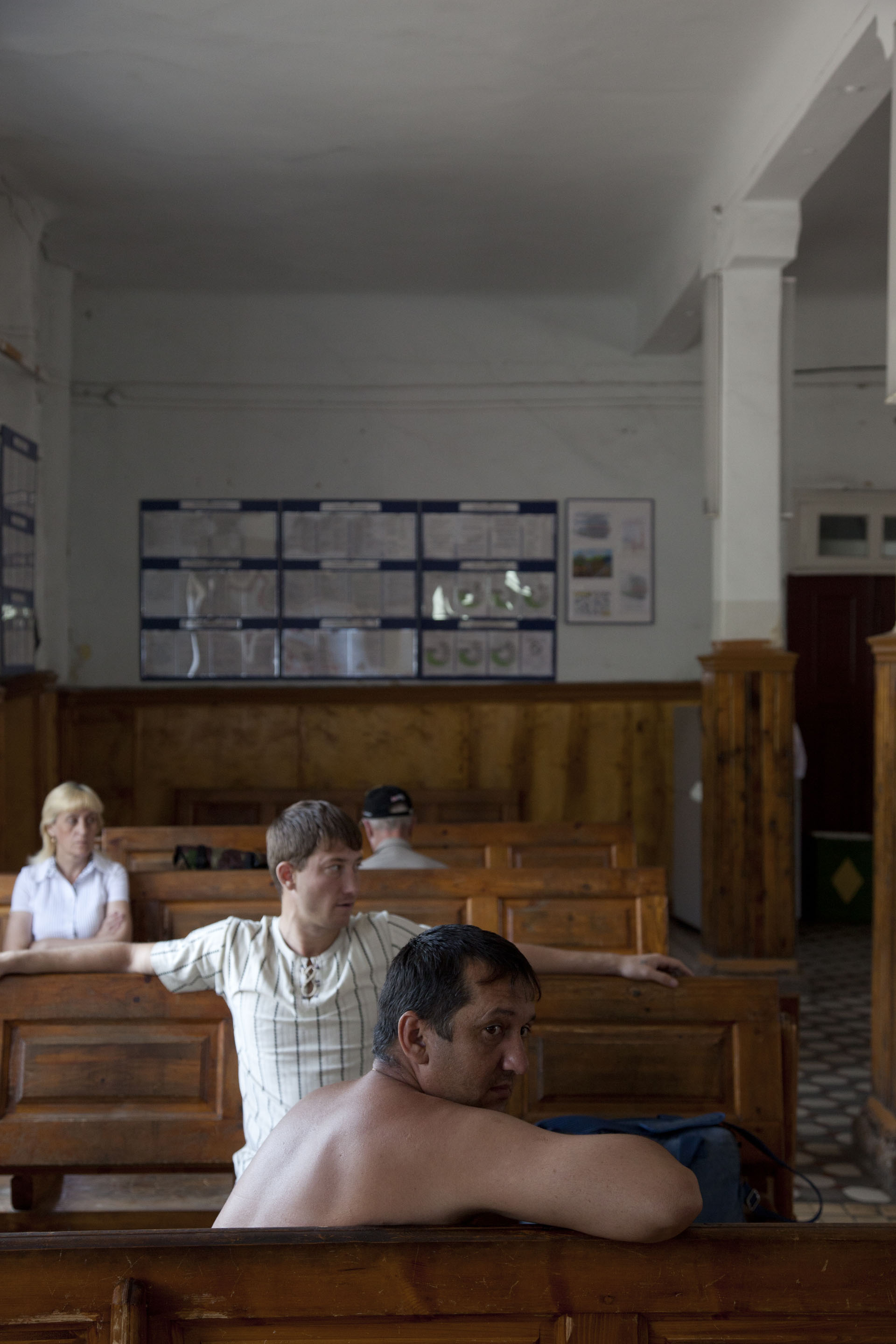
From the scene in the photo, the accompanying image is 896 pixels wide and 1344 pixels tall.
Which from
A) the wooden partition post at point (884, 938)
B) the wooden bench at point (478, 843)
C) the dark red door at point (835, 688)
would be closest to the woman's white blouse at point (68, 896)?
the wooden bench at point (478, 843)

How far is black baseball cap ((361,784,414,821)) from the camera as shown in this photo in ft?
A: 13.5

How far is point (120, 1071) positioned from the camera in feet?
8.19

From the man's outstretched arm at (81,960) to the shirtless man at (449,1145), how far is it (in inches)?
40.2

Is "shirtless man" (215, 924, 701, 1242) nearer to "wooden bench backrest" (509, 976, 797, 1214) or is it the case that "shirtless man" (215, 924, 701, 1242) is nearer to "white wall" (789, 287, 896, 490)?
"wooden bench backrest" (509, 976, 797, 1214)

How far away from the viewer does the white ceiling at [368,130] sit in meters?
4.33

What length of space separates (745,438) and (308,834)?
3760mm

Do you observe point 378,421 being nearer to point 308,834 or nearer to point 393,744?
point 393,744

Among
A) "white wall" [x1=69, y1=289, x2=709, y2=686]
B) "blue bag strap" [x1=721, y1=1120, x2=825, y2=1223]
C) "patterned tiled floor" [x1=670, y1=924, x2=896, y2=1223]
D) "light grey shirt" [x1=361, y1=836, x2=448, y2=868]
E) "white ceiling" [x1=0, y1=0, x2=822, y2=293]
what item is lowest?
"patterned tiled floor" [x1=670, y1=924, x2=896, y2=1223]

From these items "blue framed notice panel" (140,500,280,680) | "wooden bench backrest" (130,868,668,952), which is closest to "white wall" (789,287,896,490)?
"blue framed notice panel" (140,500,280,680)

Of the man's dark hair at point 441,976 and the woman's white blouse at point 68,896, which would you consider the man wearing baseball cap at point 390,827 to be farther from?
the man's dark hair at point 441,976

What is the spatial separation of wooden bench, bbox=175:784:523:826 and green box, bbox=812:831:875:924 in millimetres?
1940

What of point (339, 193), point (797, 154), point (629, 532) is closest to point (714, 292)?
point (797, 154)

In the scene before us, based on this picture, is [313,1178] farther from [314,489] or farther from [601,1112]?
[314,489]

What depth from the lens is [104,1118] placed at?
2.46 metres
